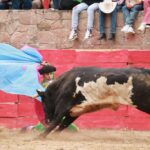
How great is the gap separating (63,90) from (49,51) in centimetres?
204

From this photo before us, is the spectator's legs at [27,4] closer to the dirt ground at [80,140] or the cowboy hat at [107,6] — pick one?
the cowboy hat at [107,6]

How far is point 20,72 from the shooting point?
911 cm

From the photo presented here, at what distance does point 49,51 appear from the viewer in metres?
9.92

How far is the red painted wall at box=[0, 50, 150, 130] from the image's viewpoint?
9.63 m

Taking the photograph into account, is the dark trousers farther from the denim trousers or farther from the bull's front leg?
the bull's front leg

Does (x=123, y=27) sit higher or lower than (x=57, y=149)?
higher

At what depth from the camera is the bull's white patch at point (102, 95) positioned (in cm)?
771

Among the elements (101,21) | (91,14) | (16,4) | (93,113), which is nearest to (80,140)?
(93,113)

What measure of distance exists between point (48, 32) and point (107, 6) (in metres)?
1.49

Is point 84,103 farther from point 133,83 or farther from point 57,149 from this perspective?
point 57,149

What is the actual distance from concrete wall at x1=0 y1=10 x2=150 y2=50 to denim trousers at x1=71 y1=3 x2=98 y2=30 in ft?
0.47

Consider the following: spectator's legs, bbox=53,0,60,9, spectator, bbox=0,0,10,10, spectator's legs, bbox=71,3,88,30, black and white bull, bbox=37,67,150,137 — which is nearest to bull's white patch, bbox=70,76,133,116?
black and white bull, bbox=37,67,150,137

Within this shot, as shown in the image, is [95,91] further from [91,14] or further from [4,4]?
[4,4]

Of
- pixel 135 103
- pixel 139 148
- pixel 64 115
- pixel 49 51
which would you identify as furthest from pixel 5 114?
pixel 139 148
